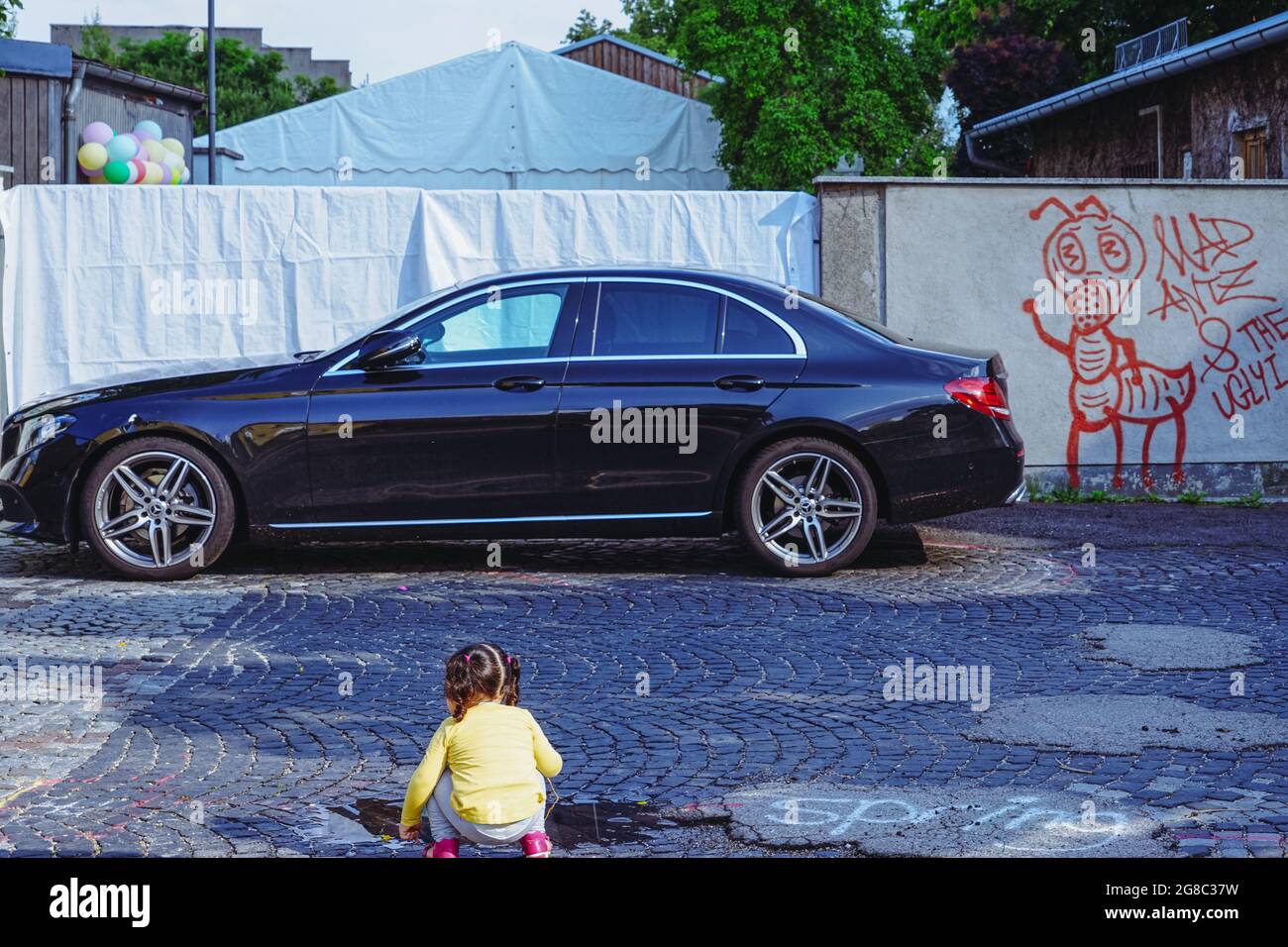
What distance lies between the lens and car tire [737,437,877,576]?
28.8 ft

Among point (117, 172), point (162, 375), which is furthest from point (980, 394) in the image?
point (117, 172)

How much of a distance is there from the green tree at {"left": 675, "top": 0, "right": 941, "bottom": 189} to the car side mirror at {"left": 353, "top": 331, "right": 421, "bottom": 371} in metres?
20.3

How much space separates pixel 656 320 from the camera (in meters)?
9.05

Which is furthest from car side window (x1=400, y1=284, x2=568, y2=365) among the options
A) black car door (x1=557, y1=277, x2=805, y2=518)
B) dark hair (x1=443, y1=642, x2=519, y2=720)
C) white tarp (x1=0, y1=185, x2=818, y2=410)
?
dark hair (x1=443, y1=642, x2=519, y2=720)

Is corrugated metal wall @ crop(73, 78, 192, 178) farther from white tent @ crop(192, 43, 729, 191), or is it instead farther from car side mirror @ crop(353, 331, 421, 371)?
car side mirror @ crop(353, 331, 421, 371)

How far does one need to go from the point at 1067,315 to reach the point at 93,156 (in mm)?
14272

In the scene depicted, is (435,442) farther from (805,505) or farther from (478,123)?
(478,123)

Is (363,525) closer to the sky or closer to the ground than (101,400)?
closer to the ground

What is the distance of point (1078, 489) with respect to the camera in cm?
1287

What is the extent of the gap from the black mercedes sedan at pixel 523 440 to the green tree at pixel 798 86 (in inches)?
787

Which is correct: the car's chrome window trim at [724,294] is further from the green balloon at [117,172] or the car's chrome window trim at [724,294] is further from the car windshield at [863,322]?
the green balloon at [117,172]
